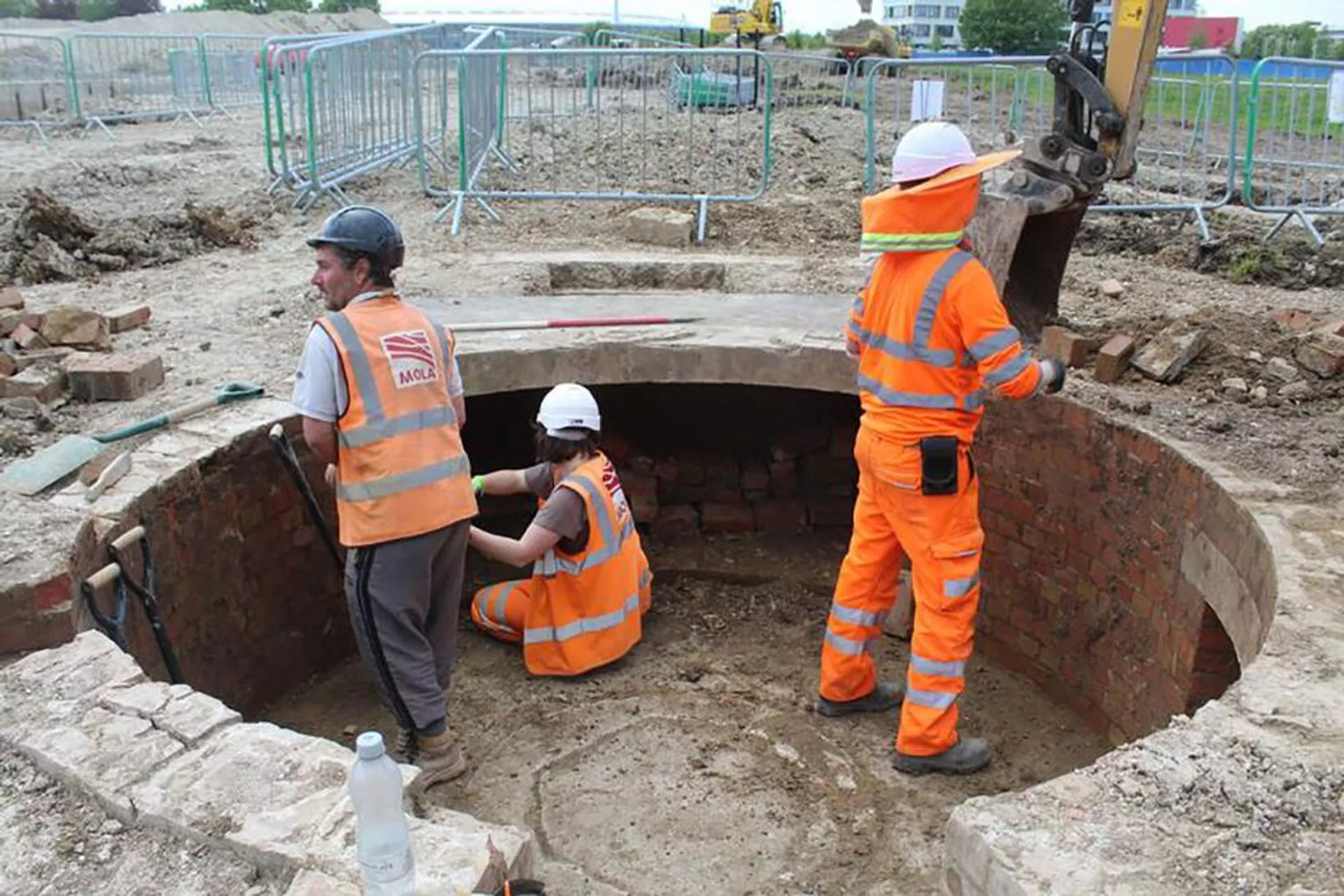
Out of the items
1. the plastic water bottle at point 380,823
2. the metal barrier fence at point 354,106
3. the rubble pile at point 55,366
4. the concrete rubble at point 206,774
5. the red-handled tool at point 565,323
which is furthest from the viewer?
the metal barrier fence at point 354,106

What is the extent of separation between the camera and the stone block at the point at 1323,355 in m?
5.45

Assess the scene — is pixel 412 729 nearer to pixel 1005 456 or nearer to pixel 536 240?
pixel 1005 456

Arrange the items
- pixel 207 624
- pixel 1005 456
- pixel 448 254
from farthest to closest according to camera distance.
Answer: pixel 448 254 → pixel 1005 456 → pixel 207 624

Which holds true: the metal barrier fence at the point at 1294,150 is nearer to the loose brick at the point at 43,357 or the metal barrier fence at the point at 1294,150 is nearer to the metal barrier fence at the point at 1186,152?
the metal barrier fence at the point at 1186,152

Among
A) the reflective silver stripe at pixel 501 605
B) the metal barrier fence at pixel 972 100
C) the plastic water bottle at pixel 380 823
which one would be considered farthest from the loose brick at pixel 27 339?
the metal barrier fence at pixel 972 100

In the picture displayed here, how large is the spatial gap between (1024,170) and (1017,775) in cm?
272

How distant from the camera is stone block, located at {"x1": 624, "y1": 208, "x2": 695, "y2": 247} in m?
9.03

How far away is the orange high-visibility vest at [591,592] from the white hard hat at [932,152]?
6.29ft

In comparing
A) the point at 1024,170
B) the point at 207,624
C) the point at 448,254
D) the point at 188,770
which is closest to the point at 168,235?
the point at 448,254

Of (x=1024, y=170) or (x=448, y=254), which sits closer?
(x=1024, y=170)

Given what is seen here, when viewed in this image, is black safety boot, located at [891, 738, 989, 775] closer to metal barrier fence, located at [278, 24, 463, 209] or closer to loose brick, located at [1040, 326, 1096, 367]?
loose brick, located at [1040, 326, 1096, 367]

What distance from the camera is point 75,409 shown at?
5285 mm

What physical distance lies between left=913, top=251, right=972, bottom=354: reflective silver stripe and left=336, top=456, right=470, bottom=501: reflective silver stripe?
67.2 inches

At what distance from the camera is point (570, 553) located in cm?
521
